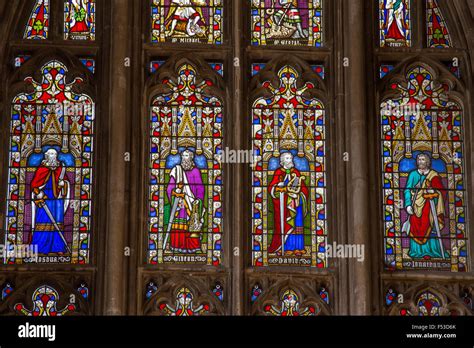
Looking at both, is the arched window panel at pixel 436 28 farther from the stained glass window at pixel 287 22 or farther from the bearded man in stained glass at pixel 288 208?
the bearded man in stained glass at pixel 288 208

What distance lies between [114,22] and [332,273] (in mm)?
4246

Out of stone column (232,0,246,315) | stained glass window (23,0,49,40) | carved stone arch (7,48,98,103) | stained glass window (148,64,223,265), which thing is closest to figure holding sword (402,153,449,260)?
stone column (232,0,246,315)

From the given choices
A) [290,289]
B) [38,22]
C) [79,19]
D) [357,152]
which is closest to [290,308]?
[290,289]

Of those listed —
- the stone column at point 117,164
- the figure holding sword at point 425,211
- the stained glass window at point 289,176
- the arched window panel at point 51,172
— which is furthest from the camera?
the figure holding sword at point 425,211

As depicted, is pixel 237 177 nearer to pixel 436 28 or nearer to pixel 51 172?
pixel 51 172

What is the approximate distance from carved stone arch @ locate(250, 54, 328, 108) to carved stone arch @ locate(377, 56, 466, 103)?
2.53 ft

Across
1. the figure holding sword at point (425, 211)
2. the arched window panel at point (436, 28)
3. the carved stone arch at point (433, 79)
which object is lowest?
the figure holding sword at point (425, 211)

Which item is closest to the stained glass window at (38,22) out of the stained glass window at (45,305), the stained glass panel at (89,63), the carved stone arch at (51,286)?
the stained glass panel at (89,63)

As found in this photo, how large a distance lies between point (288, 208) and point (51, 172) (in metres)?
3.03

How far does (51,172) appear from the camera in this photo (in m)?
21.0

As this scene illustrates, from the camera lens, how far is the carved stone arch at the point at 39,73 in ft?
69.8

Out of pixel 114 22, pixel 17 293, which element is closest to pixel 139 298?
pixel 17 293

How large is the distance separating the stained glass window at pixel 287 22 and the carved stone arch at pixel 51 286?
3.96 m
